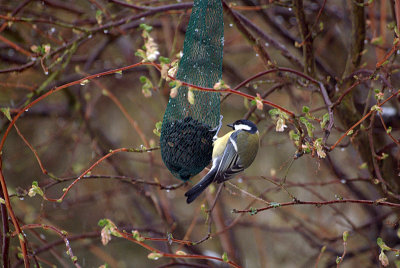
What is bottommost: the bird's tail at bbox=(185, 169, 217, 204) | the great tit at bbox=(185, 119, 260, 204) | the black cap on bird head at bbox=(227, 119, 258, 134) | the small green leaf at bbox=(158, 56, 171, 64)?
the small green leaf at bbox=(158, 56, 171, 64)

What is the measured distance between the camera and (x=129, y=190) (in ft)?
16.1

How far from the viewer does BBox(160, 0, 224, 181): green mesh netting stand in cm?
277

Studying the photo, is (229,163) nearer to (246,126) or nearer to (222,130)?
(246,126)

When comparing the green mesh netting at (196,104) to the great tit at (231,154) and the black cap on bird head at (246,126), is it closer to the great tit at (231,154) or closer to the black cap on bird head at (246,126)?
the great tit at (231,154)

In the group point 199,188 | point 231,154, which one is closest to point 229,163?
point 231,154

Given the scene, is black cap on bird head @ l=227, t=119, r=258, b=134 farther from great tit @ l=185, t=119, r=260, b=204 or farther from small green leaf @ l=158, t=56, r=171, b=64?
small green leaf @ l=158, t=56, r=171, b=64

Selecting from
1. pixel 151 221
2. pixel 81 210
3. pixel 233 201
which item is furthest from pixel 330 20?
pixel 81 210

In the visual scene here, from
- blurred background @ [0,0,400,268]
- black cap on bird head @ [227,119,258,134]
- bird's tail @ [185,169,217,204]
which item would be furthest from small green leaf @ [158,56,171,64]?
black cap on bird head @ [227,119,258,134]

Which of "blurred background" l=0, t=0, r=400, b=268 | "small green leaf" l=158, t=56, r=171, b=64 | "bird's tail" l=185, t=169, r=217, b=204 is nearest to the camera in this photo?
"small green leaf" l=158, t=56, r=171, b=64

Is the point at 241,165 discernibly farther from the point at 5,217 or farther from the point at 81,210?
the point at 81,210

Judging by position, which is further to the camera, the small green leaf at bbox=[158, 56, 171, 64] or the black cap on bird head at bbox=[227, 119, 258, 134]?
the black cap on bird head at bbox=[227, 119, 258, 134]

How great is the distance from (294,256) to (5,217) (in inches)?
163

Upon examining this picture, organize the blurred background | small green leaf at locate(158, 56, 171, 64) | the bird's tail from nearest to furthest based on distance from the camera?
small green leaf at locate(158, 56, 171, 64)
the bird's tail
the blurred background

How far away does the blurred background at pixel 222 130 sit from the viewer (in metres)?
2.95
